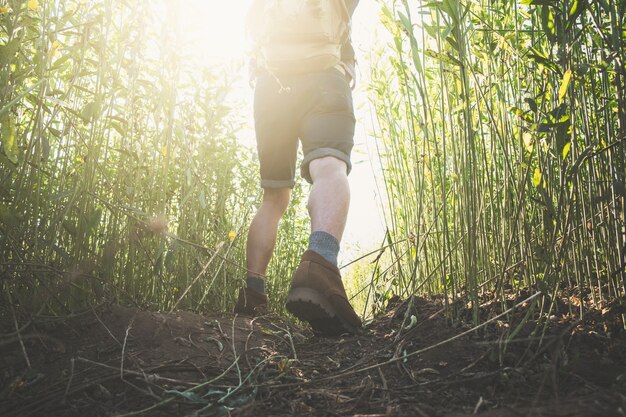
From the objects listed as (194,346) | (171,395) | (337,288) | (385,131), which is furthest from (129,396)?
(385,131)

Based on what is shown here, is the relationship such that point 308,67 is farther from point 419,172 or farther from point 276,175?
point 419,172

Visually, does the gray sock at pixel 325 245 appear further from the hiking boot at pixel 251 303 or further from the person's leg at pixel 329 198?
the hiking boot at pixel 251 303

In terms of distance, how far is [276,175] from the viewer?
1802 millimetres

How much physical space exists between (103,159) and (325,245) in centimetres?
85

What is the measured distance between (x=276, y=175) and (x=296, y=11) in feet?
2.08

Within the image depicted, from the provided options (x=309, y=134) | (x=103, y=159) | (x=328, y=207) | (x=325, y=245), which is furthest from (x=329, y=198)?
(x=103, y=159)

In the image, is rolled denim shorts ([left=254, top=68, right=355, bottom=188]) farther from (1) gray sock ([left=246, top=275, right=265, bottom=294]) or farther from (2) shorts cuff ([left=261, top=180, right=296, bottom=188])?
(1) gray sock ([left=246, top=275, right=265, bottom=294])

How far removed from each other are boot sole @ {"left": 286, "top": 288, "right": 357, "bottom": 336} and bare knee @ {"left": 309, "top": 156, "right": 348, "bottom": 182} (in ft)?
1.39

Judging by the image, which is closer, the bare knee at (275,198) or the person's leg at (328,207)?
the person's leg at (328,207)

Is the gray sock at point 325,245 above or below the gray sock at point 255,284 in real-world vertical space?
above

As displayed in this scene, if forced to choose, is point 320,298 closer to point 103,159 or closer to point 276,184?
point 276,184

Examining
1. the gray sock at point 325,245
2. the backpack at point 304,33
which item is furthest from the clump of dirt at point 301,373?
the backpack at point 304,33

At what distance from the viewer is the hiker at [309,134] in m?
1.29

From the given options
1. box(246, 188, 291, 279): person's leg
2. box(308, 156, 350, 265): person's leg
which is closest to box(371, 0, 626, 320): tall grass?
box(308, 156, 350, 265): person's leg
